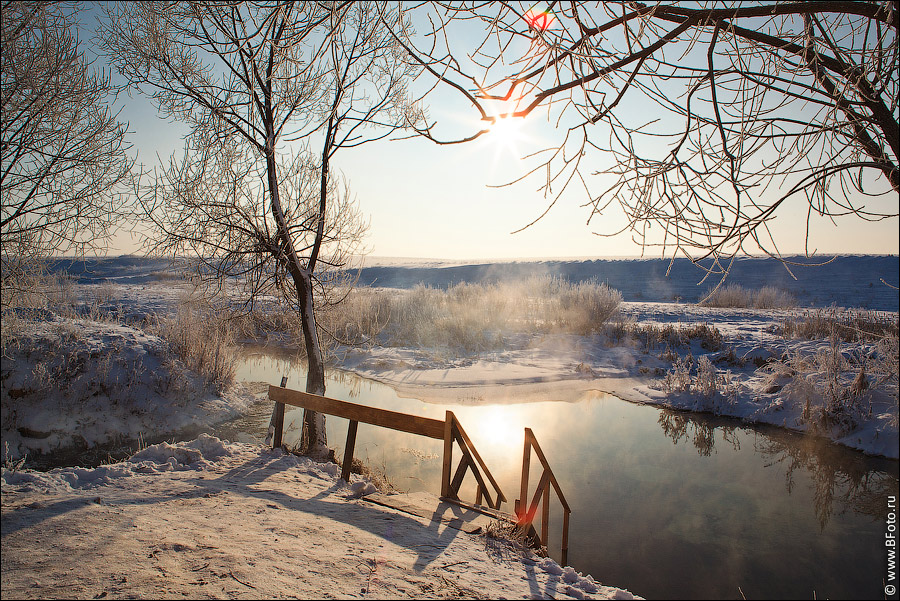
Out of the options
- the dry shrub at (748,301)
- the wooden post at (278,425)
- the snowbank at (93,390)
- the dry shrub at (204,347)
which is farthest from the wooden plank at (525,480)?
the dry shrub at (748,301)

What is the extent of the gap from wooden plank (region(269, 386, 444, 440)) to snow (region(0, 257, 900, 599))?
0.88 metres

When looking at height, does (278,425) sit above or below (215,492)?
above

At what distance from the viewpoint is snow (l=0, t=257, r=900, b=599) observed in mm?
3248

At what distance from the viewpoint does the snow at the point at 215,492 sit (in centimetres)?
325

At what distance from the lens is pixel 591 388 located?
1316 cm

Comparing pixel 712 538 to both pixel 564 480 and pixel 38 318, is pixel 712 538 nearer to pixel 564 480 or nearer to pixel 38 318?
pixel 564 480

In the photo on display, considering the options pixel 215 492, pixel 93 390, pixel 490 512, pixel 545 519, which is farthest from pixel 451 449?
pixel 93 390

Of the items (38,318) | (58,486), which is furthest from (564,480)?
(38,318)

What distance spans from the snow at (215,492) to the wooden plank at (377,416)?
0.88m

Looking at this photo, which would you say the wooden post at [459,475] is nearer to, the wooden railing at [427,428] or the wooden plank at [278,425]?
the wooden railing at [427,428]

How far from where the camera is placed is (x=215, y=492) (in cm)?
506

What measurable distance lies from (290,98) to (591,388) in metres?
10.3

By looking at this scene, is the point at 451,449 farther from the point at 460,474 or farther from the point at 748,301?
the point at 748,301

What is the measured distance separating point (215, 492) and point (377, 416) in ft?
6.19
